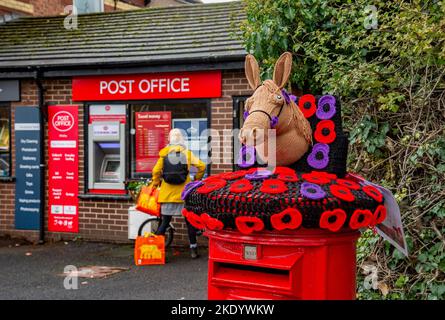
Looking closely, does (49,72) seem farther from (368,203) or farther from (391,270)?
(368,203)

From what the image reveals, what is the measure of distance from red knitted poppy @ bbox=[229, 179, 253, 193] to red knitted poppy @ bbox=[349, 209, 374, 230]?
513 mm

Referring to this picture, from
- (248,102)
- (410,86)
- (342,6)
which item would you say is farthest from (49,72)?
(248,102)

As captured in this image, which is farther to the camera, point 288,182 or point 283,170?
point 283,170

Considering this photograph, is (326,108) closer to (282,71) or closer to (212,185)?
(282,71)

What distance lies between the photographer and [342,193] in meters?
2.88

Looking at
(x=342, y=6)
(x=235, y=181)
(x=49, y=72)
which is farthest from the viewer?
(x=49, y=72)

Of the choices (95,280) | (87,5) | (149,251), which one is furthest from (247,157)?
(87,5)

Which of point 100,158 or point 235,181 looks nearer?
point 235,181

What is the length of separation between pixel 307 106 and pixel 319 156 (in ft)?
1.11
